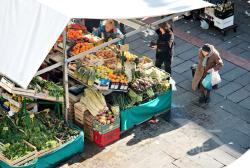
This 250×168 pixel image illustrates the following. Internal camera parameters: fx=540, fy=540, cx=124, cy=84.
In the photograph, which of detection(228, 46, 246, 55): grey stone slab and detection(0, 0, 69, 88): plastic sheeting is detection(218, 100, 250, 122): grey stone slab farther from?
detection(0, 0, 69, 88): plastic sheeting

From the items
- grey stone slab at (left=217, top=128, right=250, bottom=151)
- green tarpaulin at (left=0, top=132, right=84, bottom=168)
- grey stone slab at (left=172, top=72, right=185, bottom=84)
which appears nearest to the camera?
green tarpaulin at (left=0, top=132, right=84, bottom=168)

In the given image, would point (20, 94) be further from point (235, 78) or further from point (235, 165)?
point (235, 78)

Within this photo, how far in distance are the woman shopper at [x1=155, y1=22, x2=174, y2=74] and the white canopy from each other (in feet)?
5.58

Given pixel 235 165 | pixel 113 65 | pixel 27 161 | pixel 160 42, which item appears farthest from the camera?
pixel 160 42

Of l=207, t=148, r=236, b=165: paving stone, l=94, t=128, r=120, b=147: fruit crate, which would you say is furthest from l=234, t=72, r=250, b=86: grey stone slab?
l=94, t=128, r=120, b=147: fruit crate

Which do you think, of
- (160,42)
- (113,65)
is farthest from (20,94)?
(160,42)

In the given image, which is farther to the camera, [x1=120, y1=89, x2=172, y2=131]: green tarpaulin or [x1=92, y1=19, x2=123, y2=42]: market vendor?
[x1=92, y1=19, x2=123, y2=42]: market vendor

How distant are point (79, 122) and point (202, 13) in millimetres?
6455

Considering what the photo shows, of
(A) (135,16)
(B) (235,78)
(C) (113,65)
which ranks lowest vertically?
(B) (235,78)

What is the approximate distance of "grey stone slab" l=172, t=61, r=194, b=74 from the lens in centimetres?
1428

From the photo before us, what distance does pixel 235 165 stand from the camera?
9461 mm

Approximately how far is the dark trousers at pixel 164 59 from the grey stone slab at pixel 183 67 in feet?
2.51

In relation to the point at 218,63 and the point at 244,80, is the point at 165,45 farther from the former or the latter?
the point at 244,80

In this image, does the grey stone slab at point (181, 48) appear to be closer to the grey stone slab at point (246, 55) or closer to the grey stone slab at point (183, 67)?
the grey stone slab at point (183, 67)
